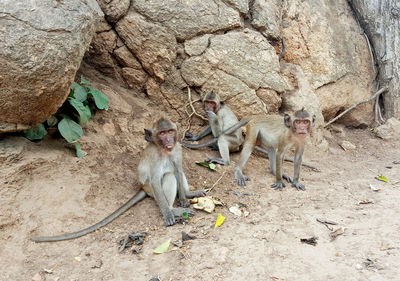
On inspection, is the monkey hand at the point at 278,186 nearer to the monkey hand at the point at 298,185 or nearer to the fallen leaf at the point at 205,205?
the monkey hand at the point at 298,185

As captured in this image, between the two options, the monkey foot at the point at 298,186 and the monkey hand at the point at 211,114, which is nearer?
the monkey foot at the point at 298,186

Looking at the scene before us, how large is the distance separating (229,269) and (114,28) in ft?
18.7

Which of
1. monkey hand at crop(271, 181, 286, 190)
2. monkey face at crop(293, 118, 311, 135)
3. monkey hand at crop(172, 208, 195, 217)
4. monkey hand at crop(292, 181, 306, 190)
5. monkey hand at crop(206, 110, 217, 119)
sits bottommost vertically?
monkey hand at crop(271, 181, 286, 190)

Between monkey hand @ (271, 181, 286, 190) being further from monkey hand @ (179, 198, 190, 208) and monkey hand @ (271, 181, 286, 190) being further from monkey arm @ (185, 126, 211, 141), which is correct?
monkey arm @ (185, 126, 211, 141)

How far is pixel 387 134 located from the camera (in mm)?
9805

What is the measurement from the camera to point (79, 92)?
657cm

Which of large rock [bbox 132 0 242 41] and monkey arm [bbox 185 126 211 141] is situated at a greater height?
large rock [bbox 132 0 242 41]

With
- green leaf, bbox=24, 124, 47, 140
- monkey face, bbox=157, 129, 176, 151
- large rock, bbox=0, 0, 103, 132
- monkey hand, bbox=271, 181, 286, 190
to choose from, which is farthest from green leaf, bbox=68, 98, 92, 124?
monkey hand, bbox=271, 181, 286, 190

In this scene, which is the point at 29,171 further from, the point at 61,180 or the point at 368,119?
the point at 368,119

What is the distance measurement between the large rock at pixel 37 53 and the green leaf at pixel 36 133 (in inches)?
17.1

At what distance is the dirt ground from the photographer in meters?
4.24

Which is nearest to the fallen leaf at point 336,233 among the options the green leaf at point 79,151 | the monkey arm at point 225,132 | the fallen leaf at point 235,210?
the fallen leaf at point 235,210

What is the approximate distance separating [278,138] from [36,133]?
4.44m

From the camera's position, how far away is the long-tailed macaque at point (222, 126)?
7.93 meters
